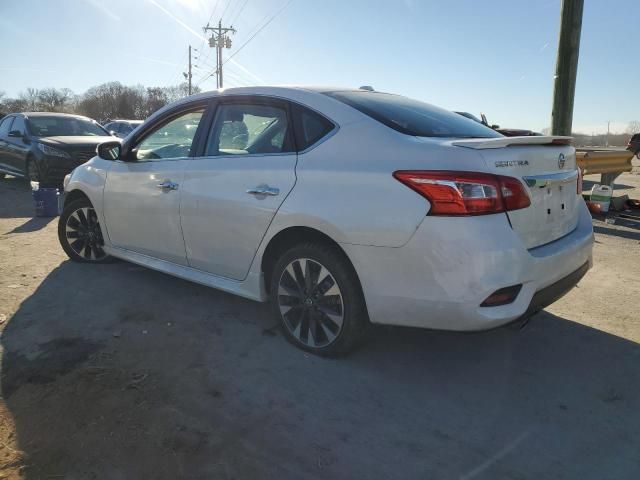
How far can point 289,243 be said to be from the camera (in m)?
3.21

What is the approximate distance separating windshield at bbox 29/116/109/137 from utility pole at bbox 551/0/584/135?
363 inches

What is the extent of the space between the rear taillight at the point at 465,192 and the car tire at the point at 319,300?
667 millimetres

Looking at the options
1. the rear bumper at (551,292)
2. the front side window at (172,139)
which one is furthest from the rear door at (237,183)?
the rear bumper at (551,292)

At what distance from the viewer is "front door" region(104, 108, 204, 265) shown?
385cm

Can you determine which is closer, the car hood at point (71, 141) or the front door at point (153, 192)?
the front door at point (153, 192)

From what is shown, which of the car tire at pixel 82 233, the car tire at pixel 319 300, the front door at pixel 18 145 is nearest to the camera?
the car tire at pixel 319 300

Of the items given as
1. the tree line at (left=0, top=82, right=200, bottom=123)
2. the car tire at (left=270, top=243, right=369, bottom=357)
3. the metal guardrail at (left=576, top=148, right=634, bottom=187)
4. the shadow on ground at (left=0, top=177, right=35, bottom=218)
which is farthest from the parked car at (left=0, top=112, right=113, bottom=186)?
the tree line at (left=0, top=82, right=200, bottom=123)

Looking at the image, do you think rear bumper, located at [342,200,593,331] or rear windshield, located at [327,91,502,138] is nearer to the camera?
rear bumper, located at [342,200,593,331]

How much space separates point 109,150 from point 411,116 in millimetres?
2816

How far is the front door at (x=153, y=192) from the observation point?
385cm

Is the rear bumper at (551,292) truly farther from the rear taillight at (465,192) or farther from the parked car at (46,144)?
the parked car at (46,144)

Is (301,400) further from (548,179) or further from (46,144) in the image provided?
(46,144)

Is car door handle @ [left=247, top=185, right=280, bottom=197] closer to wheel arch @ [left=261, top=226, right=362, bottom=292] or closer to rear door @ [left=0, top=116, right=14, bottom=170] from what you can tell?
wheel arch @ [left=261, top=226, right=362, bottom=292]

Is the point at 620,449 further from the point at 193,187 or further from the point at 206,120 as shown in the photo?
the point at 206,120
